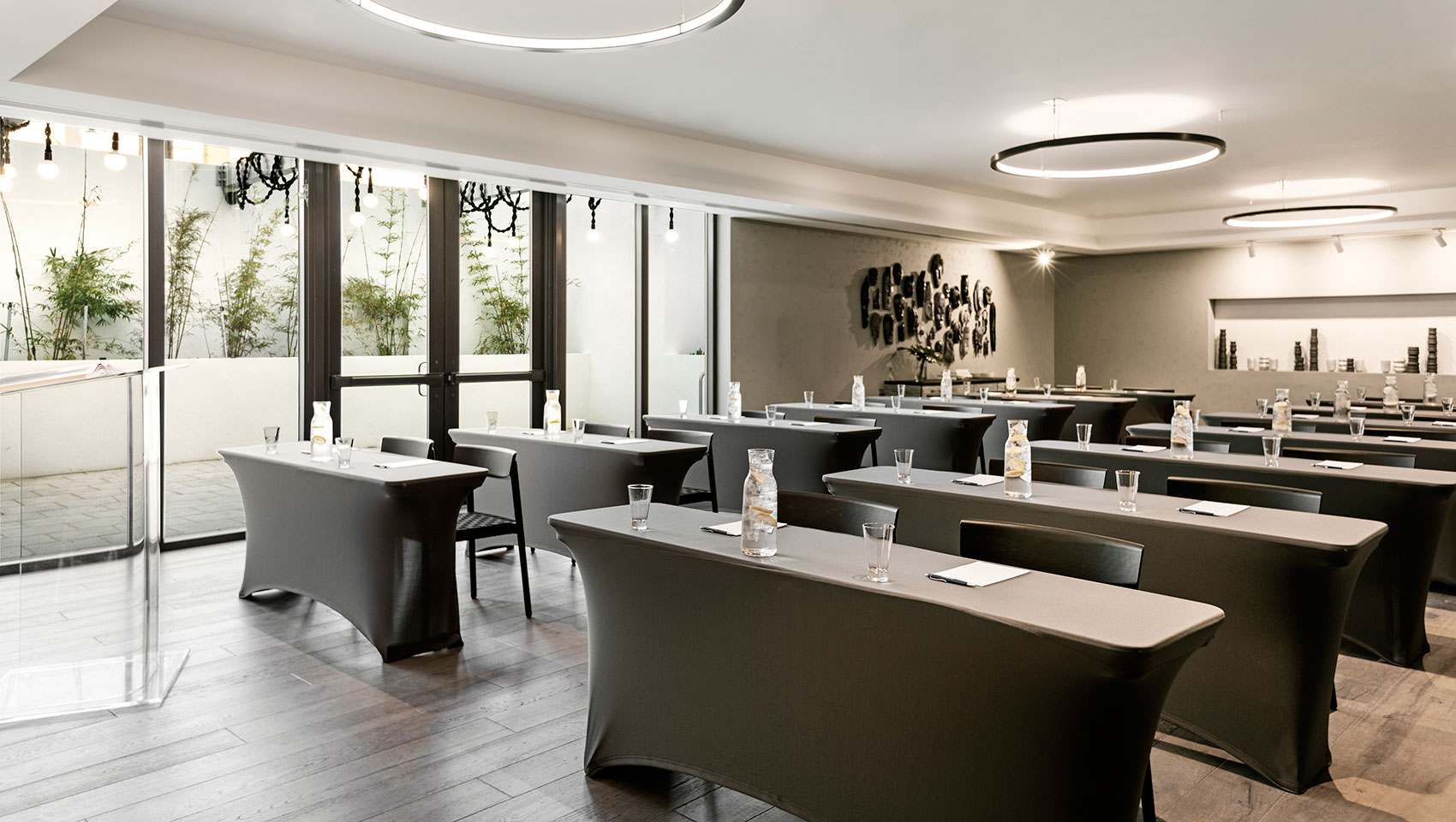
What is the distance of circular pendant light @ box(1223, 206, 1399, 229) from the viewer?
8531 millimetres

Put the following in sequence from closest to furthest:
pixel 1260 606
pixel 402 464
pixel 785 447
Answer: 1. pixel 1260 606
2. pixel 402 464
3. pixel 785 447

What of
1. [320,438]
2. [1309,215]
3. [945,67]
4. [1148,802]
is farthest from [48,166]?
[1309,215]

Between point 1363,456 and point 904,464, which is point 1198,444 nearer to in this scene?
point 1363,456

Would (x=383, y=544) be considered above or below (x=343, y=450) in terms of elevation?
below

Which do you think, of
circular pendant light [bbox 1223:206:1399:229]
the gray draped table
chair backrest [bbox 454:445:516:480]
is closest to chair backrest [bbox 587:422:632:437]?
chair backrest [bbox 454:445:516:480]

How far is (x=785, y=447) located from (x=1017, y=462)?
3.32m

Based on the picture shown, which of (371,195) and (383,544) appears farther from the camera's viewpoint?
(371,195)

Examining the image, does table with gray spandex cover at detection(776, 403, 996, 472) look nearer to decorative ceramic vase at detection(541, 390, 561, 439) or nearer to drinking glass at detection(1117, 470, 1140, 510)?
decorative ceramic vase at detection(541, 390, 561, 439)

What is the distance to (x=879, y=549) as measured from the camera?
2.27 meters

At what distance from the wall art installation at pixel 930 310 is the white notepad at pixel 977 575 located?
28.7 feet

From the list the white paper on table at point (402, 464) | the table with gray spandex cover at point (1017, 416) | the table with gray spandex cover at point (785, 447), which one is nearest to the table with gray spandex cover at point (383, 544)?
the white paper on table at point (402, 464)

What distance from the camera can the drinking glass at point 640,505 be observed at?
9.24 ft

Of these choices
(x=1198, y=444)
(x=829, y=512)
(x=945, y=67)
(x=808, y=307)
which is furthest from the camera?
(x=808, y=307)

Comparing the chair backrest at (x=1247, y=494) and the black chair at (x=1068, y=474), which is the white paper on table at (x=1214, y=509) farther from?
the black chair at (x=1068, y=474)
